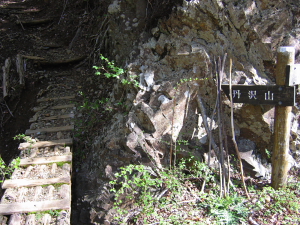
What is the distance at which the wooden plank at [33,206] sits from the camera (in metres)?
3.43

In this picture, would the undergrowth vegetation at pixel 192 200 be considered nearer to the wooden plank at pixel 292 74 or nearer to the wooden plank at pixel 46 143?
the wooden plank at pixel 292 74

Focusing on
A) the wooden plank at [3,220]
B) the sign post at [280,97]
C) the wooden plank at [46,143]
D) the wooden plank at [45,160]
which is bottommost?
the wooden plank at [3,220]

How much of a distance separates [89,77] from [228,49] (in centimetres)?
355

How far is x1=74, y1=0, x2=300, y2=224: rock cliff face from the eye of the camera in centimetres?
395

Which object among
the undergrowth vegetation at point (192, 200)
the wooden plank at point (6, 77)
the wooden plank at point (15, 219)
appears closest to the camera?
the undergrowth vegetation at point (192, 200)

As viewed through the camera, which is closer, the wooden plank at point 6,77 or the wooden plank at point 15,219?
the wooden plank at point 15,219

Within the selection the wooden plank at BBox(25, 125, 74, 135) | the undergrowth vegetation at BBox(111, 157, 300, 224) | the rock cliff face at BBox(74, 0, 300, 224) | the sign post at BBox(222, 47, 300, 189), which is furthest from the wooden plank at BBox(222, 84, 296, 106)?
the wooden plank at BBox(25, 125, 74, 135)

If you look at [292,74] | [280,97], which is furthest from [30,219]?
[292,74]

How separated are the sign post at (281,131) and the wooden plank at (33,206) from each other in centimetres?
259

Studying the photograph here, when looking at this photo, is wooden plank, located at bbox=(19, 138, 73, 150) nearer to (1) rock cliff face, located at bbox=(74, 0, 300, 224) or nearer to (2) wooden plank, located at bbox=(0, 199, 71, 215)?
(1) rock cliff face, located at bbox=(74, 0, 300, 224)

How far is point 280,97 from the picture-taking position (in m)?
3.25

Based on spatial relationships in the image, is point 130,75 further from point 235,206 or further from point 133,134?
point 235,206

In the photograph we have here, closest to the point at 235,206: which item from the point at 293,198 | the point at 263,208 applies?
the point at 263,208

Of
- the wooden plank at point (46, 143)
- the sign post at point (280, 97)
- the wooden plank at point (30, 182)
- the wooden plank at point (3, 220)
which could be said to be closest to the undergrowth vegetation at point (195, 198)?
the sign post at point (280, 97)
